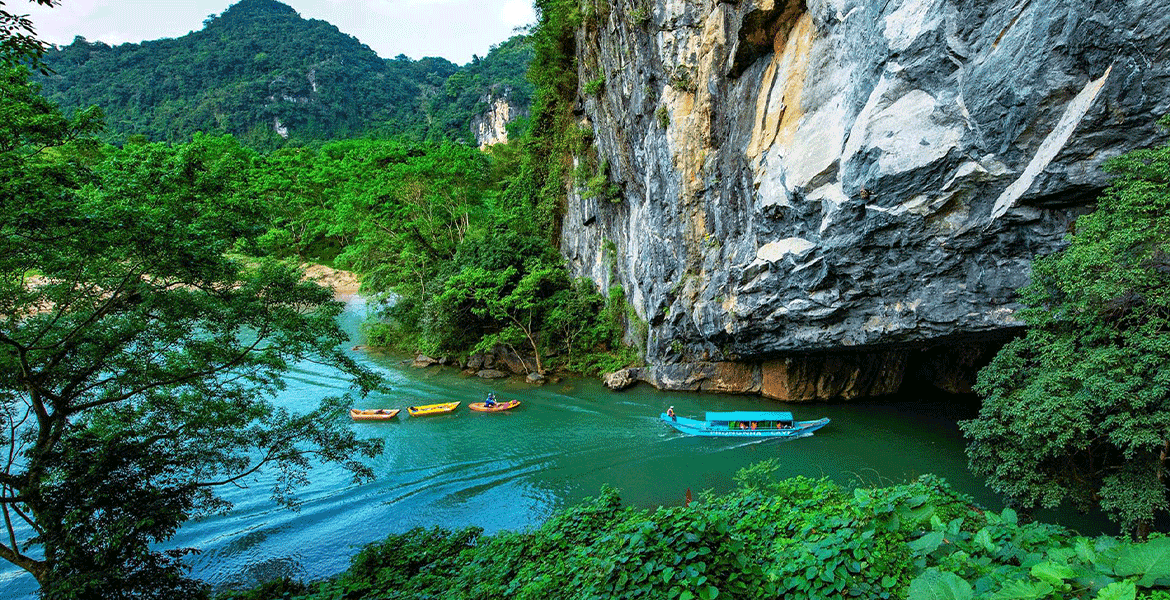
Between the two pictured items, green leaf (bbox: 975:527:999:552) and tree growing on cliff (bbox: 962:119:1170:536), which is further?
tree growing on cliff (bbox: 962:119:1170:536)

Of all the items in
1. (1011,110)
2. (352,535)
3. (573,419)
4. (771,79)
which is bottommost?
(352,535)

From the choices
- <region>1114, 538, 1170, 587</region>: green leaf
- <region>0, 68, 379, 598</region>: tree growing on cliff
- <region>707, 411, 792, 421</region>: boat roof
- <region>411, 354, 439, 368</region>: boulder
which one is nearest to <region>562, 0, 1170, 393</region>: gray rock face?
<region>707, 411, 792, 421</region>: boat roof

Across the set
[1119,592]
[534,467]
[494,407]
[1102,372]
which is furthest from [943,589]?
[494,407]

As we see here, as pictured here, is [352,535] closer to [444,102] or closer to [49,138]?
[49,138]

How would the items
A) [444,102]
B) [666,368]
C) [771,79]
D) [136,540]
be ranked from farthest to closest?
1. [444,102]
2. [666,368]
3. [771,79]
4. [136,540]

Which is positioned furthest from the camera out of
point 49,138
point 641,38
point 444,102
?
point 444,102

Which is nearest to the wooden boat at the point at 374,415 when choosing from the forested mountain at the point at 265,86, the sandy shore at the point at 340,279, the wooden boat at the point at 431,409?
the wooden boat at the point at 431,409

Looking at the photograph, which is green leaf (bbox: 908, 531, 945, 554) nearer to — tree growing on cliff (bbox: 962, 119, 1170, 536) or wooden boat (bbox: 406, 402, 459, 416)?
tree growing on cliff (bbox: 962, 119, 1170, 536)

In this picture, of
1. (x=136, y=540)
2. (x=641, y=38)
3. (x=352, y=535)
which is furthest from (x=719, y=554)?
(x=641, y=38)
